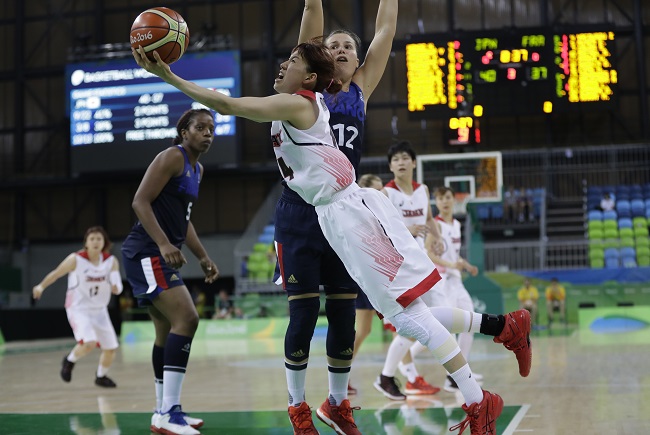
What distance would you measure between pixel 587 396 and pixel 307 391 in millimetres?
2280

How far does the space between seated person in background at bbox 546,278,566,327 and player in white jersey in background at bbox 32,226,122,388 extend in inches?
430

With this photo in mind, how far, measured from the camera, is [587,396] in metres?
6.02

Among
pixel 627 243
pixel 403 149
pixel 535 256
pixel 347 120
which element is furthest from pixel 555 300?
pixel 347 120

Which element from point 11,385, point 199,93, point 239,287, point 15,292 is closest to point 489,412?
point 199,93

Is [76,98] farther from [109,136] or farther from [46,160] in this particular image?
[46,160]

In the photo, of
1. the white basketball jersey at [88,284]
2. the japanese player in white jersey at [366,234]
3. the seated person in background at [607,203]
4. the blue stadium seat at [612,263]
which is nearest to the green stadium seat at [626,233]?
the seated person in background at [607,203]

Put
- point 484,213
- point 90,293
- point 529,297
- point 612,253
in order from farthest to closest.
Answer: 1. point 484,213
2. point 612,253
3. point 529,297
4. point 90,293

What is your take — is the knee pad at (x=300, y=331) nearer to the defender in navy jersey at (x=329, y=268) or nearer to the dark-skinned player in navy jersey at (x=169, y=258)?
the defender in navy jersey at (x=329, y=268)

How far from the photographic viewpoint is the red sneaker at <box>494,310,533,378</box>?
3963 millimetres

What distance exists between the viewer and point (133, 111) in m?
22.7

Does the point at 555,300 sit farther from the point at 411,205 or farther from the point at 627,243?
the point at 411,205

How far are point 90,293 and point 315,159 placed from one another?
231 inches

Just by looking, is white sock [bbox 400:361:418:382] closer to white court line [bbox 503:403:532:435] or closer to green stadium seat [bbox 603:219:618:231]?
white court line [bbox 503:403:532:435]

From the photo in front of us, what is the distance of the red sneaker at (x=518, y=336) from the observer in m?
3.96
